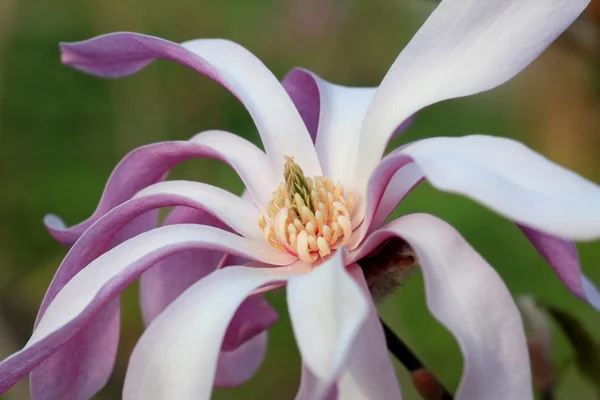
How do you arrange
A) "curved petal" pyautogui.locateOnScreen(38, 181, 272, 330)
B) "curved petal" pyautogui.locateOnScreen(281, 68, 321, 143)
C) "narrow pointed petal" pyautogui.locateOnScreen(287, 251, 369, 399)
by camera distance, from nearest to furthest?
"narrow pointed petal" pyautogui.locateOnScreen(287, 251, 369, 399)
"curved petal" pyautogui.locateOnScreen(38, 181, 272, 330)
"curved petal" pyautogui.locateOnScreen(281, 68, 321, 143)

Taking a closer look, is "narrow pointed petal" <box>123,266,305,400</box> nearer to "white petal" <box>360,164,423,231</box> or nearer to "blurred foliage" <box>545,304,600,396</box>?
Answer: "white petal" <box>360,164,423,231</box>

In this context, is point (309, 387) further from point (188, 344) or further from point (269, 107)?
point (269, 107)

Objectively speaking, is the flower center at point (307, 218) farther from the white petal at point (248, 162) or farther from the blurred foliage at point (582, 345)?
the blurred foliage at point (582, 345)

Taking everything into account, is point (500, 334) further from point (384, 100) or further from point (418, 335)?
point (418, 335)

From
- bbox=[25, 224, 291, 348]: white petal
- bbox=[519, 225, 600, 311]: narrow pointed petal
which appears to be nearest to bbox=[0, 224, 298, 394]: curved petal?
bbox=[25, 224, 291, 348]: white petal

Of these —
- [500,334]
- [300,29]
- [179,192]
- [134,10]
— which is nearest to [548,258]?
[500,334]
